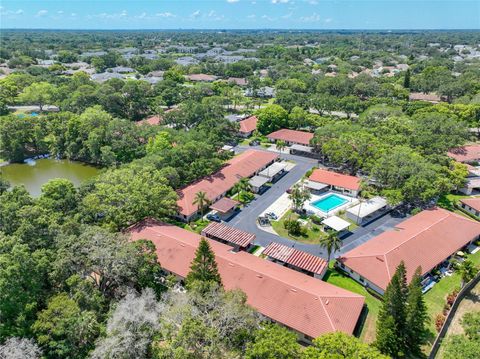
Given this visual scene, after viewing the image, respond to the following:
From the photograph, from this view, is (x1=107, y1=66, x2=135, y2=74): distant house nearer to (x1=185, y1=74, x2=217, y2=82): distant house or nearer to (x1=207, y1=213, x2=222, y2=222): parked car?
(x1=185, y1=74, x2=217, y2=82): distant house

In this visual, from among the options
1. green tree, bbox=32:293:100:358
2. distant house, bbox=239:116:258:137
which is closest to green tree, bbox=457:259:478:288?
green tree, bbox=32:293:100:358

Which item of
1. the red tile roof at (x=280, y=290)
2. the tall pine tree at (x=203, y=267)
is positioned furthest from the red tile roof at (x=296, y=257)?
the tall pine tree at (x=203, y=267)

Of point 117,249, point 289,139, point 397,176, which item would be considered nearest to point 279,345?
point 117,249

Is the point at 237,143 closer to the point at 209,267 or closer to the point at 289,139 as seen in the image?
the point at 289,139

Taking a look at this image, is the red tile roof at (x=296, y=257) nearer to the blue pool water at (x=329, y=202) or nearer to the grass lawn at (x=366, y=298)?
the grass lawn at (x=366, y=298)

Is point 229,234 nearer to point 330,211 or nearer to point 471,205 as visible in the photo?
point 330,211

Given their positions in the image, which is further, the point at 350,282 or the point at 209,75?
the point at 209,75

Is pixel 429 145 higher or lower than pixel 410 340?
higher
